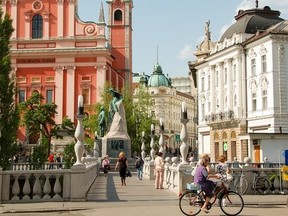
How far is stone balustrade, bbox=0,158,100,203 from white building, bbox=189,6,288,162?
24595mm

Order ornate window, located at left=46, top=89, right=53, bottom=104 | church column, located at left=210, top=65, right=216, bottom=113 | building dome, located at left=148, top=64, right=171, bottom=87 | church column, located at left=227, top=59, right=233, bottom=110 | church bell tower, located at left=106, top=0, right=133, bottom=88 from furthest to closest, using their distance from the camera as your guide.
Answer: building dome, located at left=148, top=64, right=171, bottom=87 < church bell tower, located at left=106, top=0, right=133, bottom=88 < ornate window, located at left=46, top=89, right=53, bottom=104 < church column, located at left=210, top=65, right=216, bottom=113 < church column, located at left=227, top=59, right=233, bottom=110

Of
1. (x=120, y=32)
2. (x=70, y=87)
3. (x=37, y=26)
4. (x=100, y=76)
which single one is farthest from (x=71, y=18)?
(x=120, y=32)

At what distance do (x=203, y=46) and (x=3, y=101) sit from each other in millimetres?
59431

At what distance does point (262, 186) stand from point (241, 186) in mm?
1010

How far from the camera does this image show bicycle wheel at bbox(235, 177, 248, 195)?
18.8 meters

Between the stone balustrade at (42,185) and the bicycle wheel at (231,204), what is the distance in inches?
200

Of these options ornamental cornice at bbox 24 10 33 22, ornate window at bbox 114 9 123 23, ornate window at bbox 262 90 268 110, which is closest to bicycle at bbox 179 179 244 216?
ornate window at bbox 262 90 268 110

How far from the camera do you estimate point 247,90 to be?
51.3m

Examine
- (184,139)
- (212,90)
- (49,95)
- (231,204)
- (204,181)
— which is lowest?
(231,204)

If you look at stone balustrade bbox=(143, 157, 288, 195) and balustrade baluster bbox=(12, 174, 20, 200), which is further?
stone balustrade bbox=(143, 157, 288, 195)

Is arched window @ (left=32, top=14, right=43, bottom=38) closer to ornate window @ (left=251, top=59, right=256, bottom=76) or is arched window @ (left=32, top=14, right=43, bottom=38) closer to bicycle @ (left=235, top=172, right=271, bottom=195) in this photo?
ornate window @ (left=251, top=59, right=256, bottom=76)

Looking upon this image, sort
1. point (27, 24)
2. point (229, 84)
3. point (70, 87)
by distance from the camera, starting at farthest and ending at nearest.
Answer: point (27, 24)
point (70, 87)
point (229, 84)

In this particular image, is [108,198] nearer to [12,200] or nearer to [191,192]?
[12,200]

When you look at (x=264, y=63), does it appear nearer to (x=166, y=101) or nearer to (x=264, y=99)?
(x=264, y=99)
